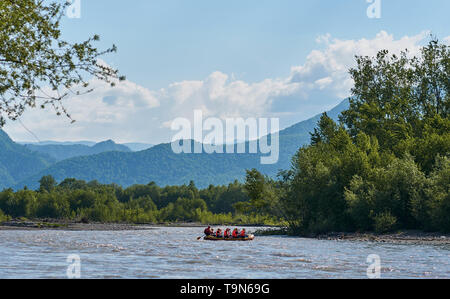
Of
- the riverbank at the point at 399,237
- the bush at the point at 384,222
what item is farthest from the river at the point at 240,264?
the bush at the point at 384,222

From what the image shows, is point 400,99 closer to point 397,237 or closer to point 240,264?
point 397,237

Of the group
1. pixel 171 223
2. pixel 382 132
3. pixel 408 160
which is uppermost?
pixel 382 132

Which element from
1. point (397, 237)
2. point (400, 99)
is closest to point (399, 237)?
point (397, 237)

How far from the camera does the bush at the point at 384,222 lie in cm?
5984

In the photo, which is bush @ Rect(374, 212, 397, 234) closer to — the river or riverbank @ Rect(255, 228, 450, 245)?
riverbank @ Rect(255, 228, 450, 245)

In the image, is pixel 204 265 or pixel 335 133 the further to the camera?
pixel 335 133

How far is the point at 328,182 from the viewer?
65688 mm

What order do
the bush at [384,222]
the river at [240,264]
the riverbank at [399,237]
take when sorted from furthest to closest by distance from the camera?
the bush at [384,222]
the riverbank at [399,237]
the river at [240,264]

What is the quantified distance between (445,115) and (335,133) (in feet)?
50.7

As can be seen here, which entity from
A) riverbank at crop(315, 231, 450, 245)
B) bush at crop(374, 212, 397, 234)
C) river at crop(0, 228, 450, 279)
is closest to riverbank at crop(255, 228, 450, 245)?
riverbank at crop(315, 231, 450, 245)

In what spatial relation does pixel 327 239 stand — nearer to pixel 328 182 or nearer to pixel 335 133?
pixel 328 182

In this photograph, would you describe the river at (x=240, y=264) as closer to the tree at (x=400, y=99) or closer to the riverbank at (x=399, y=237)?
the riverbank at (x=399, y=237)

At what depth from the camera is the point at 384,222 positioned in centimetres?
5997
